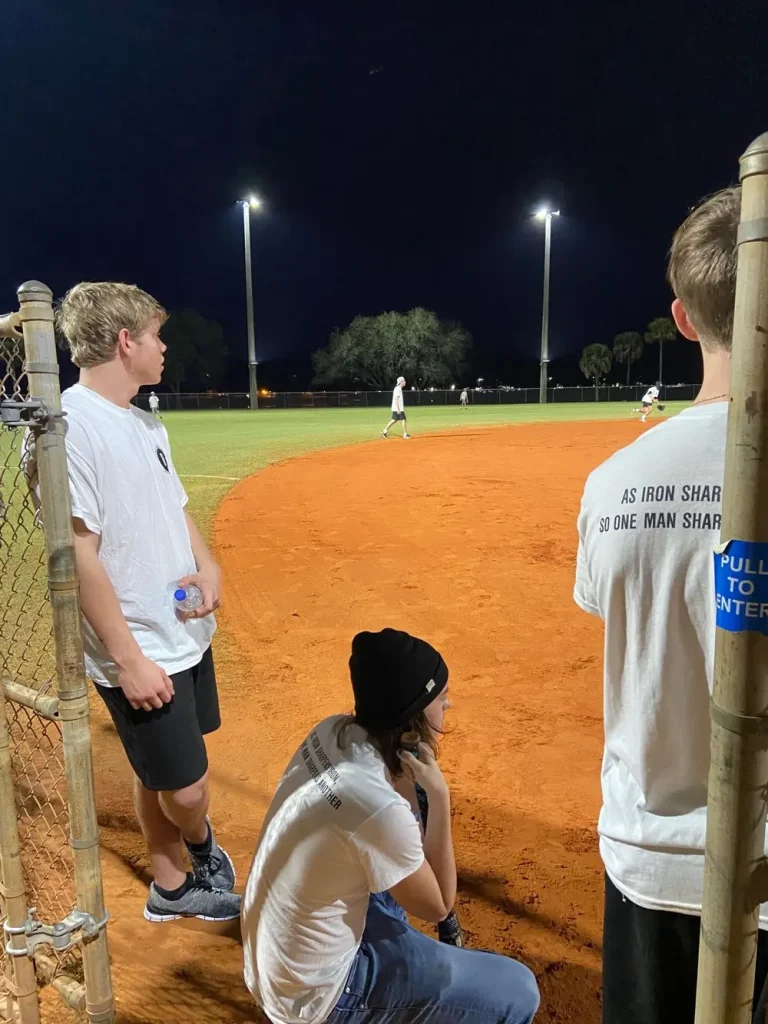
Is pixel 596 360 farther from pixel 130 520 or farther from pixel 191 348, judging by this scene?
pixel 130 520

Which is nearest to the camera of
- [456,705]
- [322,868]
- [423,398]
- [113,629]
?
[322,868]

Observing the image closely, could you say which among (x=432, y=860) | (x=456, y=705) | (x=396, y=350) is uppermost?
(x=396, y=350)

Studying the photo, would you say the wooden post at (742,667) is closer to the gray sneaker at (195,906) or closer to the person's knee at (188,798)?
the person's knee at (188,798)

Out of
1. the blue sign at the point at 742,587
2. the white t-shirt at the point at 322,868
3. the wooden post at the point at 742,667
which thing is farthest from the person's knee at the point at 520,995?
the blue sign at the point at 742,587

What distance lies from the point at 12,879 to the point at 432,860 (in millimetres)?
1336

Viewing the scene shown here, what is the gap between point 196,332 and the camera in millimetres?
85562

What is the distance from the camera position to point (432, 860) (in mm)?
2145

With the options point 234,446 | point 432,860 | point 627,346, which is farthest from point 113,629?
point 627,346

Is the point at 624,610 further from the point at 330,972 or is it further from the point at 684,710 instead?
the point at 330,972

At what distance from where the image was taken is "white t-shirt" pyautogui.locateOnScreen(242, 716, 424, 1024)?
172cm

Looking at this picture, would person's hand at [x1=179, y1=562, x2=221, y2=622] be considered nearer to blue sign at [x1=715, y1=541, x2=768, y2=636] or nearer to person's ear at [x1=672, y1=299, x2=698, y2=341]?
A: person's ear at [x1=672, y1=299, x2=698, y2=341]

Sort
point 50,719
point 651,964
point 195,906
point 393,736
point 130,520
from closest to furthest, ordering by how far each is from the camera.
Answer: point 651,964 → point 393,736 → point 50,719 → point 130,520 → point 195,906

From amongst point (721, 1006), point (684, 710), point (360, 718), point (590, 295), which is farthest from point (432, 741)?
point (590, 295)

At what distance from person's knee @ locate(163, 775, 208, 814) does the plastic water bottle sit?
0.68 m
